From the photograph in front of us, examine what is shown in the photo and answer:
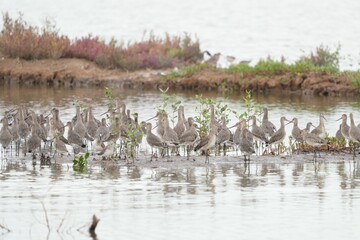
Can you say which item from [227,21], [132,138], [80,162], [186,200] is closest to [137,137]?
[132,138]

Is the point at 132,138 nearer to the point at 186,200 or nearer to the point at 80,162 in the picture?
the point at 80,162

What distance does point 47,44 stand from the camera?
1346 inches

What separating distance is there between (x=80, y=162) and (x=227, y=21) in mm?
28572

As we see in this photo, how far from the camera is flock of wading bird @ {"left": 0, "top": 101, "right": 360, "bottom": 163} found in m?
18.8

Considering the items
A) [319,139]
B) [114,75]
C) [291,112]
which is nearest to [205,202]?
[319,139]

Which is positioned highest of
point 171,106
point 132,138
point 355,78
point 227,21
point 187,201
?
point 227,21

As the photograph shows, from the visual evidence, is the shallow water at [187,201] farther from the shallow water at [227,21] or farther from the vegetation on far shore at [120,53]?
the shallow water at [227,21]

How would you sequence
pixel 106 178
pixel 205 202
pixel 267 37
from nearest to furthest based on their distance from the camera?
pixel 205 202, pixel 106 178, pixel 267 37

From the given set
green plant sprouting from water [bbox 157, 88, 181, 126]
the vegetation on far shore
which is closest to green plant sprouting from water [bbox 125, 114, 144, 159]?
green plant sprouting from water [bbox 157, 88, 181, 126]

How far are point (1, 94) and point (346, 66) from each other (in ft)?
35.5

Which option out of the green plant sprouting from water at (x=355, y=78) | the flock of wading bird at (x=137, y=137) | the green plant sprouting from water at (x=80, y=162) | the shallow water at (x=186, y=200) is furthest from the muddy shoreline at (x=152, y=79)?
the green plant sprouting from water at (x=80, y=162)

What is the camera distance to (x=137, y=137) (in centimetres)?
1886

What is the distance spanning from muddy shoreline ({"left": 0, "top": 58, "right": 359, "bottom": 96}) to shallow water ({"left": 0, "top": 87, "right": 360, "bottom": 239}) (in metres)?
11.1

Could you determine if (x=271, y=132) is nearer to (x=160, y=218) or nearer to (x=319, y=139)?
(x=319, y=139)
